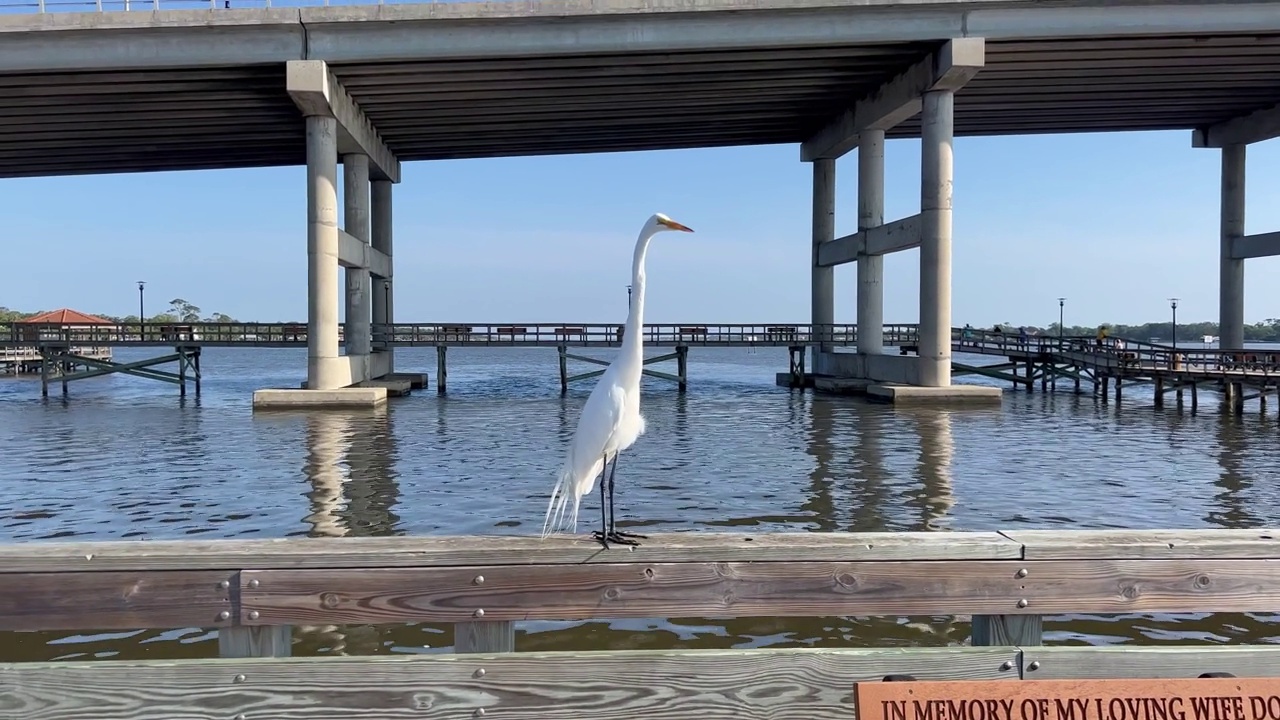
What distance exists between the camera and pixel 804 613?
267 cm

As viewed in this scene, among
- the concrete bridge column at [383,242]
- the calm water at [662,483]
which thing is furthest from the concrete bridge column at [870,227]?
the concrete bridge column at [383,242]

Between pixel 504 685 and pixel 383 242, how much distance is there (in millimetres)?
41206

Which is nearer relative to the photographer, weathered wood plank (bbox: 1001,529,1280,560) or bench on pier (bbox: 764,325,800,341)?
weathered wood plank (bbox: 1001,529,1280,560)

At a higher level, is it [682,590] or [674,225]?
[674,225]

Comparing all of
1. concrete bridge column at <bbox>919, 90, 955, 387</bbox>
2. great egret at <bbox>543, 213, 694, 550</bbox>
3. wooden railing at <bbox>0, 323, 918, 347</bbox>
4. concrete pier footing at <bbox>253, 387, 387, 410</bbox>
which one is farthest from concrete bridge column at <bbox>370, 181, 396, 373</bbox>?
great egret at <bbox>543, 213, 694, 550</bbox>

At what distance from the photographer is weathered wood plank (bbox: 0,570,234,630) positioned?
99.3 inches

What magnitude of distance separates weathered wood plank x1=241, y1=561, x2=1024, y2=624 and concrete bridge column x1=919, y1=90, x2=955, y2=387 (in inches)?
1082

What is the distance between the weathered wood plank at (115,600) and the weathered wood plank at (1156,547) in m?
2.33

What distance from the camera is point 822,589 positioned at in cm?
267

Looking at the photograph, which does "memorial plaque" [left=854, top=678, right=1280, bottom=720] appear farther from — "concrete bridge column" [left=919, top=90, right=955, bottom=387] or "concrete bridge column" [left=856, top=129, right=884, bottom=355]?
"concrete bridge column" [left=856, top=129, right=884, bottom=355]

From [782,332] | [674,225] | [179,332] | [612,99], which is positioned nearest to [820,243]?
[782,332]

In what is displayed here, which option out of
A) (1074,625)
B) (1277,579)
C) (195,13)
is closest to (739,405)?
(195,13)

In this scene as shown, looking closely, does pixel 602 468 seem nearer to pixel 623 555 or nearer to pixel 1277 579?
pixel 623 555

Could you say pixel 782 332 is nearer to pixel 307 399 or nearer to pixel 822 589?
pixel 307 399
